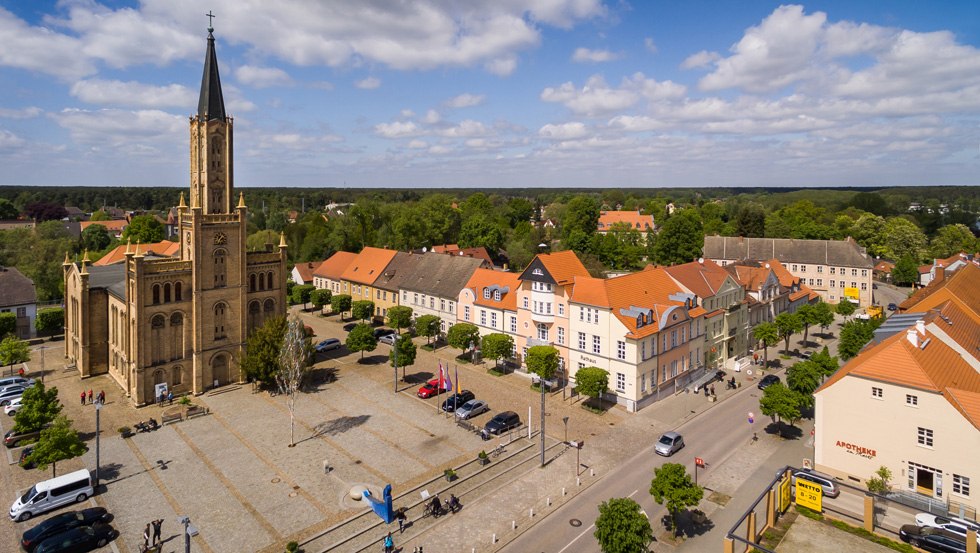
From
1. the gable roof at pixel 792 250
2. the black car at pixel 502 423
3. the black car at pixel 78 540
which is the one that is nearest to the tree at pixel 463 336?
the black car at pixel 502 423

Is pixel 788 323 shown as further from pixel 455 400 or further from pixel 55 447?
pixel 55 447

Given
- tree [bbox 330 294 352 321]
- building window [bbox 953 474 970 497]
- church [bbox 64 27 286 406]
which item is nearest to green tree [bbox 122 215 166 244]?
tree [bbox 330 294 352 321]

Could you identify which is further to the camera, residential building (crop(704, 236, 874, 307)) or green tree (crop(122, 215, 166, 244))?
green tree (crop(122, 215, 166, 244))

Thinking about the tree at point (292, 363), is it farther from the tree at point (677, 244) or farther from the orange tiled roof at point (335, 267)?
the tree at point (677, 244)

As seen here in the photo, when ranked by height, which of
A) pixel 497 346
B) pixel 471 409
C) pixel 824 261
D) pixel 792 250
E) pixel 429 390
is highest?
pixel 792 250

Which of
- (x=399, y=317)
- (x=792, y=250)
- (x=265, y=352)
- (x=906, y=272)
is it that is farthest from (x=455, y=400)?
(x=906, y=272)

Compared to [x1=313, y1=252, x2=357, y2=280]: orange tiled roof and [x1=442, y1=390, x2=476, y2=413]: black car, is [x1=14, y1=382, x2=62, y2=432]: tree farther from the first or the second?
[x1=313, y1=252, x2=357, y2=280]: orange tiled roof

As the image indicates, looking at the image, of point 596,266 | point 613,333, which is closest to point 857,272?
point 596,266
